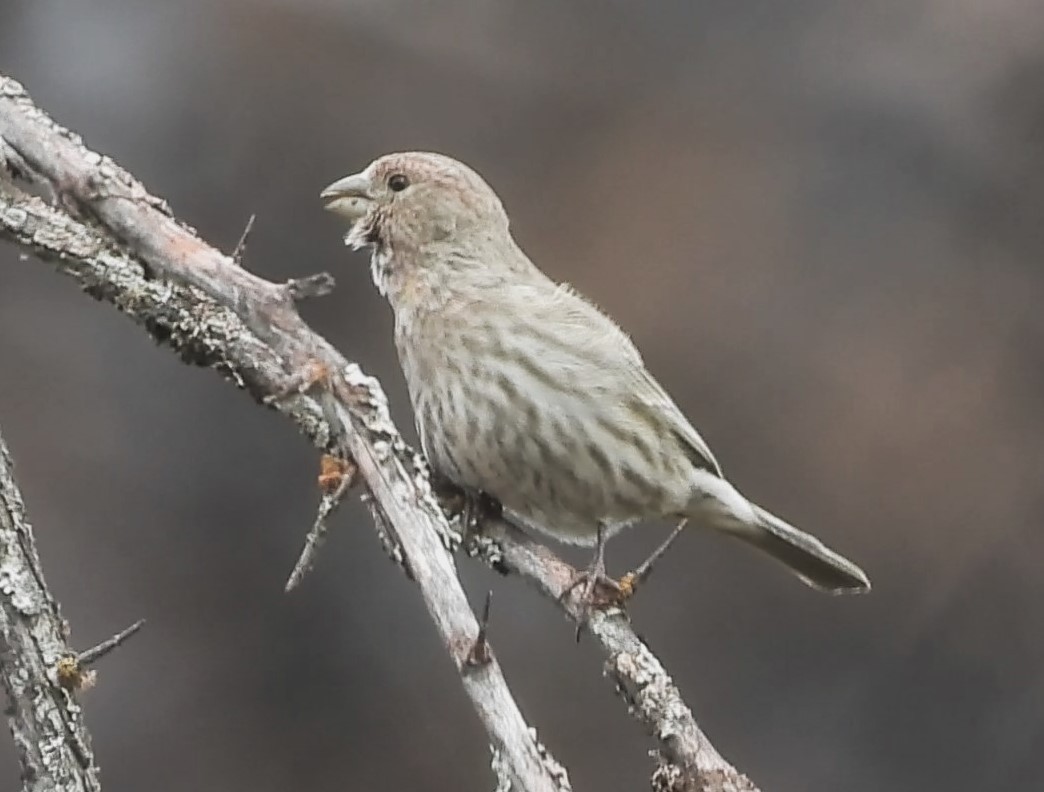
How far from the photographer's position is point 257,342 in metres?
2.35

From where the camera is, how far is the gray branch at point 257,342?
6.98ft

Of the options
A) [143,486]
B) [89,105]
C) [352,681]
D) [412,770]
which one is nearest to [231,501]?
[143,486]

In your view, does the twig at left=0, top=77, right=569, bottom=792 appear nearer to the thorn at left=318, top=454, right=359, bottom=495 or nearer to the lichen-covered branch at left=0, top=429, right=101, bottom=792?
the thorn at left=318, top=454, right=359, bottom=495

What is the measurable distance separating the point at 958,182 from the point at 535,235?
4.20 feet

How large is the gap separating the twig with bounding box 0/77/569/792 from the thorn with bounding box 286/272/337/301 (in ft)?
0.11

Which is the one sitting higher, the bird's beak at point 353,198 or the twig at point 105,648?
the bird's beak at point 353,198

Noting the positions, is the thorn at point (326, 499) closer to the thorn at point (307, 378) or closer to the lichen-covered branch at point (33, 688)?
the thorn at point (307, 378)

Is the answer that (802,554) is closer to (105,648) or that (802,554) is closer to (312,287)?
(312,287)

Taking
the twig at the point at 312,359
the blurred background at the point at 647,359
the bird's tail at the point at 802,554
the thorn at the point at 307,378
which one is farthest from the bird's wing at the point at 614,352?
the blurred background at the point at 647,359

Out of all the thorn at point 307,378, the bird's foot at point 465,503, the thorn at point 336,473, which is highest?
the thorn at point 307,378

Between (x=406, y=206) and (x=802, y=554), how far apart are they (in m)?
1.12

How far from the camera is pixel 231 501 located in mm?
4629

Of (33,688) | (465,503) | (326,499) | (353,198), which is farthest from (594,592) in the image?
(353,198)

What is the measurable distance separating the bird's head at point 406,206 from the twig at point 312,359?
748mm
